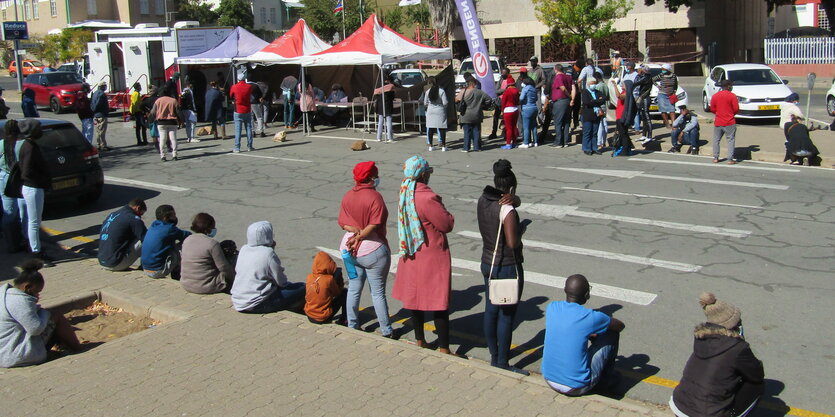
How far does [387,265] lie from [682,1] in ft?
122

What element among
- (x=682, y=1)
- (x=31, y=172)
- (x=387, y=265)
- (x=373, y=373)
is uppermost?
(x=682, y=1)

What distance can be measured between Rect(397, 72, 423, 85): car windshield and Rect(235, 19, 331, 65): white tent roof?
631 cm

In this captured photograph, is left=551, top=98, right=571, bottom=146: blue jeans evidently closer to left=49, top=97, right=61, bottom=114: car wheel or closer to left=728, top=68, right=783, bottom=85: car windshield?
left=728, top=68, right=783, bottom=85: car windshield

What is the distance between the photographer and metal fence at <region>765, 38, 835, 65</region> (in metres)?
35.5

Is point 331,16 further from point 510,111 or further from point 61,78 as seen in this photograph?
point 510,111

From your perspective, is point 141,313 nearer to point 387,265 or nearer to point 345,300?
point 345,300

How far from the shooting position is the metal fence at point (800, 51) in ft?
117

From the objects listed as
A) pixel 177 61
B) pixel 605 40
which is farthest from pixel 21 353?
pixel 605 40

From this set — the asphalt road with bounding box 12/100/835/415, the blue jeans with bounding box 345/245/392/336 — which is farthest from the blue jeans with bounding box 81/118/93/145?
the blue jeans with bounding box 345/245/392/336

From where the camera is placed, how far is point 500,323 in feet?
19.5

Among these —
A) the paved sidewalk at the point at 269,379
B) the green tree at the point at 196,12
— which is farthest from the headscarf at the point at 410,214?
the green tree at the point at 196,12

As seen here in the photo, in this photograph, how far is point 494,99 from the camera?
18062 mm

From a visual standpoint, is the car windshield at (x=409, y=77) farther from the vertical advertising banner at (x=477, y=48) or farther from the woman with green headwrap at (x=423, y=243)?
the woman with green headwrap at (x=423, y=243)

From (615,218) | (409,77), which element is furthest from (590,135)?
(409,77)
